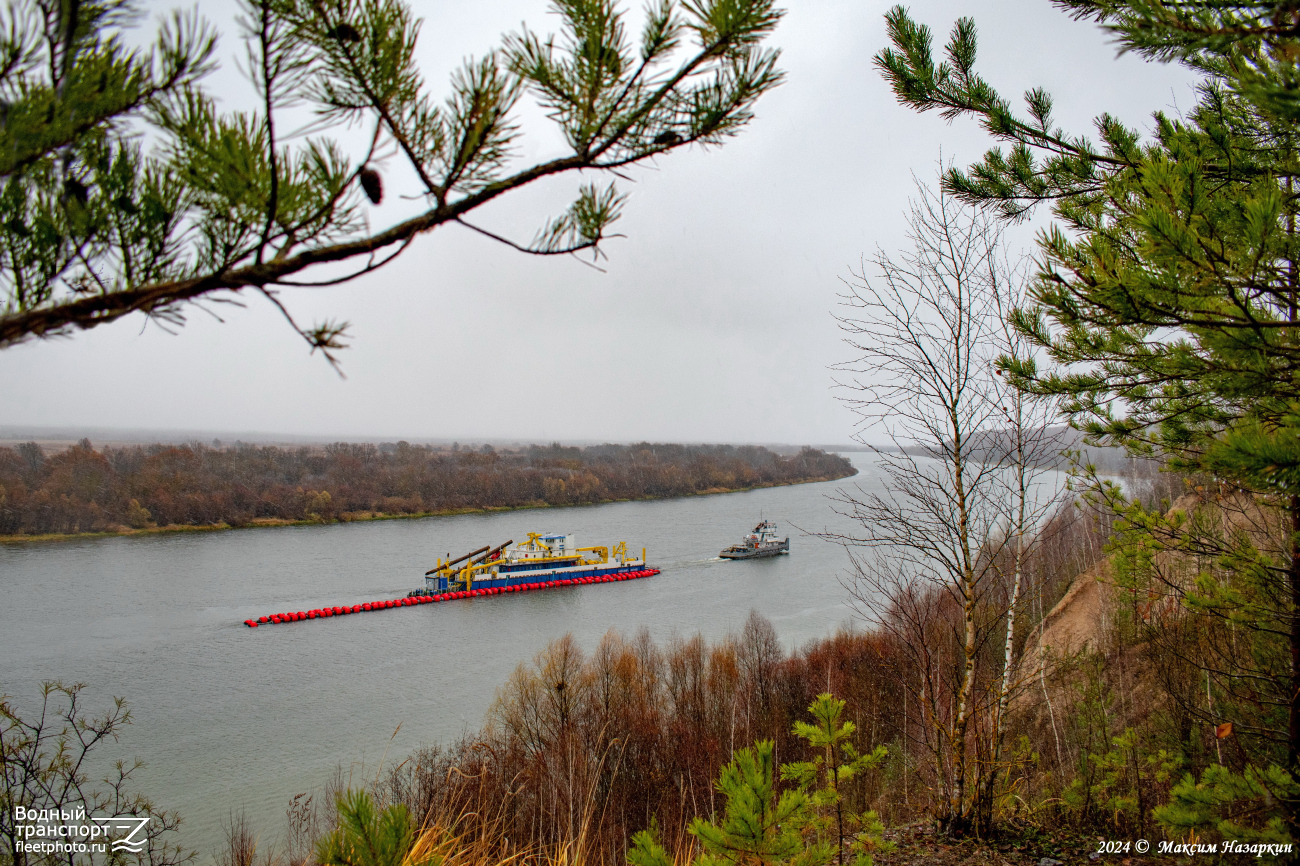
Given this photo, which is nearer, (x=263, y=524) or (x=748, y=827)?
(x=748, y=827)

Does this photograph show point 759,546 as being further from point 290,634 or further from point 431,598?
point 290,634

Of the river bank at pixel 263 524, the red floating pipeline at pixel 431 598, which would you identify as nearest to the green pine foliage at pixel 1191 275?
the red floating pipeline at pixel 431 598

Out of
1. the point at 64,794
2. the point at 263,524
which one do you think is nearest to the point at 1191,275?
the point at 64,794

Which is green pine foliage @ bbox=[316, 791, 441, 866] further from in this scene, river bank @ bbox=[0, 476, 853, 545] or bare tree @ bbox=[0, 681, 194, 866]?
river bank @ bbox=[0, 476, 853, 545]

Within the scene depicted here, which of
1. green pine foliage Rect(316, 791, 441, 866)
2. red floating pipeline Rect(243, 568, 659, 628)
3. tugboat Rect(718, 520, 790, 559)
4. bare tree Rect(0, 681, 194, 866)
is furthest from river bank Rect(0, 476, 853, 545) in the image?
green pine foliage Rect(316, 791, 441, 866)

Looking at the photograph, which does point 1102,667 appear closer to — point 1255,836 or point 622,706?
point 1255,836

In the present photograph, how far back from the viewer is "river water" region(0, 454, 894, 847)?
33.3 ft

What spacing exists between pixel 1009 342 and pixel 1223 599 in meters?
1.39

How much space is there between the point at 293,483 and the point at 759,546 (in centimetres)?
2621

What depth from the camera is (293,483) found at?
35.2 m

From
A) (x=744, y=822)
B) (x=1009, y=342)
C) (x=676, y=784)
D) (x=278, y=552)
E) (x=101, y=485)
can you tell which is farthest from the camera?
(x=101, y=485)

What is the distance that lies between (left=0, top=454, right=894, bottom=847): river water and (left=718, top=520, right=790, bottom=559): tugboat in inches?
20.5

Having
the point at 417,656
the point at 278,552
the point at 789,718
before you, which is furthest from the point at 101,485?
the point at 789,718

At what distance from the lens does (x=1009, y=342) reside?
3.18 m
